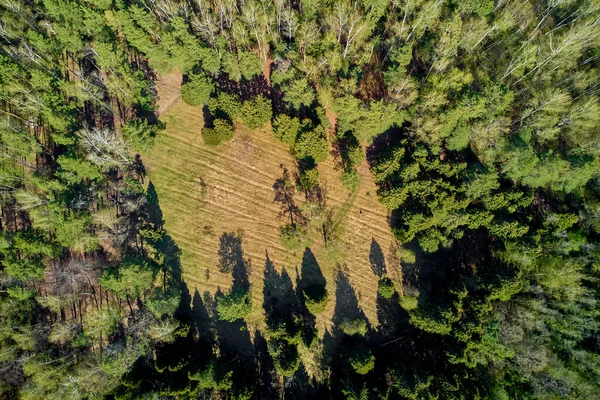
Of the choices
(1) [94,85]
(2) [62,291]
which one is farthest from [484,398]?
(1) [94,85]

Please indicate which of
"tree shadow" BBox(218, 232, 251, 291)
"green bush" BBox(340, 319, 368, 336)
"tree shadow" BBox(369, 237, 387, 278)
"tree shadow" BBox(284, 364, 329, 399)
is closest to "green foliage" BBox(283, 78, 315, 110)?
"tree shadow" BBox(218, 232, 251, 291)

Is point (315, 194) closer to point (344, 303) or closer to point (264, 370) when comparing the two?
point (344, 303)

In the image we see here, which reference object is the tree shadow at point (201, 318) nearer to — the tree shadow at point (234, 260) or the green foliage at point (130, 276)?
the tree shadow at point (234, 260)

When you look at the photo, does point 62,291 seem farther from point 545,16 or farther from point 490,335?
point 545,16

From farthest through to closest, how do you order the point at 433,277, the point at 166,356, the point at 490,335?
the point at 433,277
the point at 166,356
the point at 490,335

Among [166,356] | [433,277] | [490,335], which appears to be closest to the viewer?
[490,335]

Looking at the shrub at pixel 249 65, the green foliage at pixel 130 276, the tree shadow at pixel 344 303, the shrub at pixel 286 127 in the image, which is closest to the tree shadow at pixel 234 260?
the green foliage at pixel 130 276

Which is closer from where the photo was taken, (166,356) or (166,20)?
(166,356)

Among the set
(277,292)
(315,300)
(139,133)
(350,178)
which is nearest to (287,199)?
(350,178)
